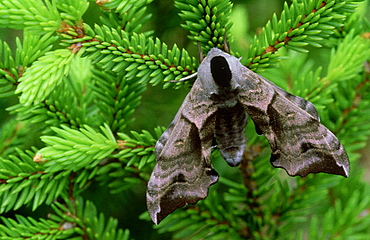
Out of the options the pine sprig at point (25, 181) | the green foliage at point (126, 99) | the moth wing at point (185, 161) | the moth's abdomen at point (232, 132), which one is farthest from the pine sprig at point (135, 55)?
the pine sprig at point (25, 181)

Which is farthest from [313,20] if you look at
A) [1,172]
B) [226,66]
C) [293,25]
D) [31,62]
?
[1,172]

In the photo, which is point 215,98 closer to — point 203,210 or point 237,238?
point 203,210

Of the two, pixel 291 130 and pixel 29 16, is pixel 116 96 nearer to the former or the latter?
pixel 29 16

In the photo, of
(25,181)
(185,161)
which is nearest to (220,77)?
(185,161)

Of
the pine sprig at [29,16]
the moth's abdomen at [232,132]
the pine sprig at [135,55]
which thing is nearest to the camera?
the pine sprig at [29,16]

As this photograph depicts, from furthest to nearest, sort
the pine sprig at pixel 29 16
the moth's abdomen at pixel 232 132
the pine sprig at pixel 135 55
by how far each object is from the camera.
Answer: the moth's abdomen at pixel 232 132 < the pine sprig at pixel 135 55 < the pine sprig at pixel 29 16

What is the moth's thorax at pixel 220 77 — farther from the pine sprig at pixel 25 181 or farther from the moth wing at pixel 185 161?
the pine sprig at pixel 25 181
